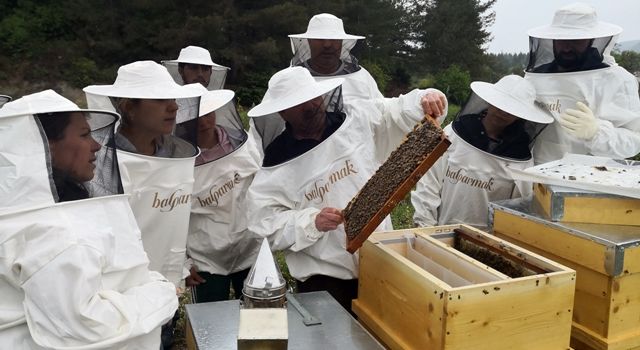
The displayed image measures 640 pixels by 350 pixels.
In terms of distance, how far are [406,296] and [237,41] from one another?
78.1 ft

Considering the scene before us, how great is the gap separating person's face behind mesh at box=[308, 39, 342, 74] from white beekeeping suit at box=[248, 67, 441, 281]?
215cm

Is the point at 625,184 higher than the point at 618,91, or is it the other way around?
the point at 618,91

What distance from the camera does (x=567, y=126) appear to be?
330cm

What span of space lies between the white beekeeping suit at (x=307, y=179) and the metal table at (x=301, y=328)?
42 centimetres

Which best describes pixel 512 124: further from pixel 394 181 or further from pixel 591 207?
pixel 394 181

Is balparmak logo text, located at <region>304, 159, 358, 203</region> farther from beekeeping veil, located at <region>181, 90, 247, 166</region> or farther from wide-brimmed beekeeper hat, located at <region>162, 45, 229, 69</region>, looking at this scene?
wide-brimmed beekeeper hat, located at <region>162, 45, 229, 69</region>

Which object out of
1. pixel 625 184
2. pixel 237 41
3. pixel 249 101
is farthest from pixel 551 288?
pixel 237 41

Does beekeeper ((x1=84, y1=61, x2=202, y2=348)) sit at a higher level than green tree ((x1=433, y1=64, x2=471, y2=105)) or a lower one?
higher

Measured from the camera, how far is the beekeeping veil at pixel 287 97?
113 inches

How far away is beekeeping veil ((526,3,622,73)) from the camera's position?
3426mm

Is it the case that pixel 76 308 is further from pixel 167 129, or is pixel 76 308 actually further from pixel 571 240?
pixel 571 240

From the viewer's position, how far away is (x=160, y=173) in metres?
3.00

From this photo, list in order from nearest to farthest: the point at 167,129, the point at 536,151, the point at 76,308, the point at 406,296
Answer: the point at 76,308 < the point at 406,296 < the point at 167,129 < the point at 536,151

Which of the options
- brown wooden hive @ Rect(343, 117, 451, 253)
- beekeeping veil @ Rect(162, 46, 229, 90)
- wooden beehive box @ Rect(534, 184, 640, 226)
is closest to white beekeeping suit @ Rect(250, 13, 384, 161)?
beekeeping veil @ Rect(162, 46, 229, 90)
